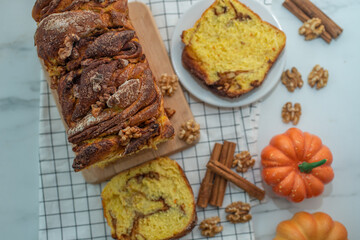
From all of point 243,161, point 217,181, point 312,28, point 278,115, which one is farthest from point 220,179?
point 312,28

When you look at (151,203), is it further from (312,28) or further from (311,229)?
(312,28)

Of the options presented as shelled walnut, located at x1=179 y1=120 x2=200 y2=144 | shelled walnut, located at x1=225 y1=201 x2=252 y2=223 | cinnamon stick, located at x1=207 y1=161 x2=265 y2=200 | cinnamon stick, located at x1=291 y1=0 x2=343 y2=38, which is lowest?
shelled walnut, located at x1=225 y1=201 x2=252 y2=223

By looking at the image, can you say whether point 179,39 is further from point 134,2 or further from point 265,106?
point 265,106

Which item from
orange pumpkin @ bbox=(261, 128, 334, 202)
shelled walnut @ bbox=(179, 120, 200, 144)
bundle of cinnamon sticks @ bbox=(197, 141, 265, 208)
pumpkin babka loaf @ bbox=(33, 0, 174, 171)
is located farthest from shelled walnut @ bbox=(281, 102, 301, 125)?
pumpkin babka loaf @ bbox=(33, 0, 174, 171)

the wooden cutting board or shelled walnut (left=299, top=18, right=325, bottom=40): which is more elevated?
shelled walnut (left=299, top=18, right=325, bottom=40)

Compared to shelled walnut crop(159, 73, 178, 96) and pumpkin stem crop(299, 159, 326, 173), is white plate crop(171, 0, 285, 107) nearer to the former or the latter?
shelled walnut crop(159, 73, 178, 96)

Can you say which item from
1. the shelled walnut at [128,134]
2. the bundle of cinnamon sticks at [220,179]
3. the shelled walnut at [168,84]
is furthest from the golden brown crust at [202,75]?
the shelled walnut at [128,134]

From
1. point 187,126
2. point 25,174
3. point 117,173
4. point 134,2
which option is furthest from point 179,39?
point 25,174
